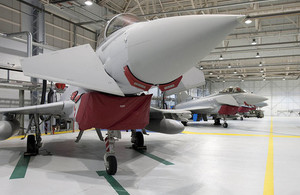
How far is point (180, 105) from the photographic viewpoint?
18.2 meters

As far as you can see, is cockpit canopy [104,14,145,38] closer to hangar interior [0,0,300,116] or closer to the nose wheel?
the nose wheel

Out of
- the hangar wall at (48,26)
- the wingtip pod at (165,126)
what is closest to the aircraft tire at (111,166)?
the wingtip pod at (165,126)

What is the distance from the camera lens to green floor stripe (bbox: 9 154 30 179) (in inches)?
157

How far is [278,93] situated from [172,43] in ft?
149

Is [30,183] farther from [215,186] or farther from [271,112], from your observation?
[271,112]

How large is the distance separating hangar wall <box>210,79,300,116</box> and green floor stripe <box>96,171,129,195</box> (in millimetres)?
42814

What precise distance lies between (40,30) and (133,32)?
1272 cm

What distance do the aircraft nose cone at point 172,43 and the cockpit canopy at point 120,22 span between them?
25.9 inches

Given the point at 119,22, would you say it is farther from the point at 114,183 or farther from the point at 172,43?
the point at 114,183

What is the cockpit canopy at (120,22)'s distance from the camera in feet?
11.5

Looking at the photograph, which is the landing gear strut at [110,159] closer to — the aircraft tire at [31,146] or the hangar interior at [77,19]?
the aircraft tire at [31,146]

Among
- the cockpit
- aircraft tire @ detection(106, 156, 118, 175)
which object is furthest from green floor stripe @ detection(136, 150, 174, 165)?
the cockpit

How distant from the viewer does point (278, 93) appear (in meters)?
40.9

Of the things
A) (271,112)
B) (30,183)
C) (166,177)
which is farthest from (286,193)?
(271,112)
